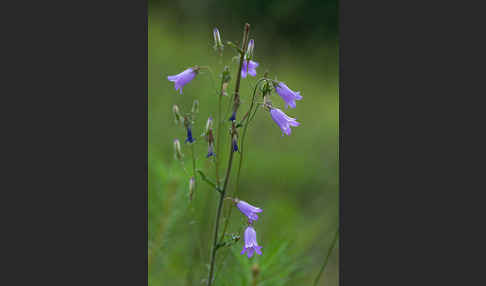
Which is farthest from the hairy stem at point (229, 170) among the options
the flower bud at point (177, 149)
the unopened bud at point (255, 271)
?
the unopened bud at point (255, 271)

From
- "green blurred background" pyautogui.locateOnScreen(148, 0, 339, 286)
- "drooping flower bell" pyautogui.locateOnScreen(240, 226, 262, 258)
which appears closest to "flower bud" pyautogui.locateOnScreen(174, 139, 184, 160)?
"green blurred background" pyautogui.locateOnScreen(148, 0, 339, 286)

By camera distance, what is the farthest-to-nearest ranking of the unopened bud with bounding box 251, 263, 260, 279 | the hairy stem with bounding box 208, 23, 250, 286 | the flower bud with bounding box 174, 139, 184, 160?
the unopened bud with bounding box 251, 263, 260, 279
the flower bud with bounding box 174, 139, 184, 160
the hairy stem with bounding box 208, 23, 250, 286

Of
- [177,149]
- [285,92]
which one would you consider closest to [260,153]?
[177,149]

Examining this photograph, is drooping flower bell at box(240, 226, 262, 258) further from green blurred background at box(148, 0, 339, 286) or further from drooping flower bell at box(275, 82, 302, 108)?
drooping flower bell at box(275, 82, 302, 108)

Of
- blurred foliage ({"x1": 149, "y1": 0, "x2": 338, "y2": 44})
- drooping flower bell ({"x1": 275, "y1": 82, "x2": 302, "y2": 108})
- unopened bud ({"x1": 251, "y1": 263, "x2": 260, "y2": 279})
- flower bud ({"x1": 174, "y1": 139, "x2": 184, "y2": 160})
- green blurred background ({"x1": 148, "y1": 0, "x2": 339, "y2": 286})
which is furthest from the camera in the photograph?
blurred foliage ({"x1": 149, "y1": 0, "x2": 338, "y2": 44})

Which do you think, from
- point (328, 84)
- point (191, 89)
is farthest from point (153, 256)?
point (328, 84)

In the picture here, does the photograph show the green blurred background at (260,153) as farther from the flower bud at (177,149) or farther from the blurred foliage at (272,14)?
the flower bud at (177,149)

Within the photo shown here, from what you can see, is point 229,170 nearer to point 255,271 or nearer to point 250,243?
point 250,243

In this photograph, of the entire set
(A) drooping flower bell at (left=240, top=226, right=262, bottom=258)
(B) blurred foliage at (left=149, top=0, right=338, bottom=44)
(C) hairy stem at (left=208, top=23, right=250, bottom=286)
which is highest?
(B) blurred foliage at (left=149, top=0, right=338, bottom=44)
